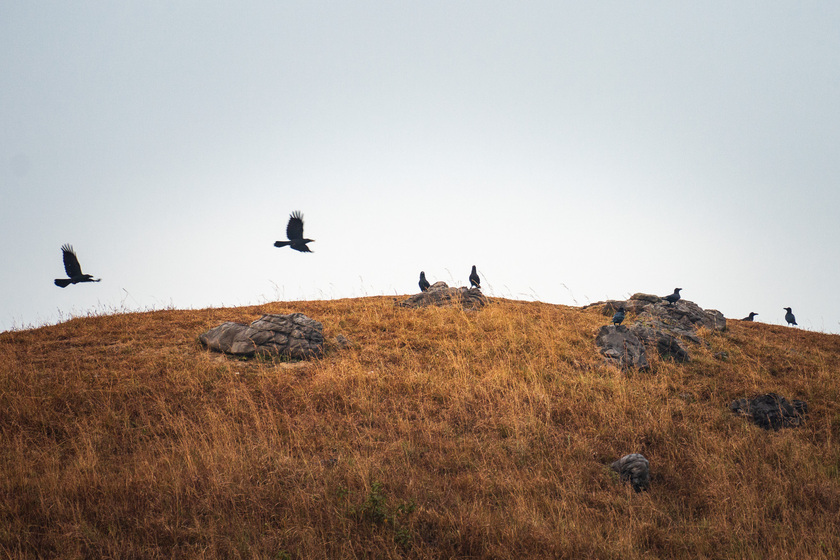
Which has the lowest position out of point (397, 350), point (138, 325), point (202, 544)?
point (202, 544)

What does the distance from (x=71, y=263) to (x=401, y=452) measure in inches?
440

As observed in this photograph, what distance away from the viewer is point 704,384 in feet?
30.7

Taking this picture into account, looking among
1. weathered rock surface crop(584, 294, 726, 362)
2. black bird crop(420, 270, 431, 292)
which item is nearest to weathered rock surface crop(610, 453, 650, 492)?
weathered rock surface crop(584, 294, 726, 362)

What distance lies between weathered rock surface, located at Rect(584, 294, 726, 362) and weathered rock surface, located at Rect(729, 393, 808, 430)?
236cm

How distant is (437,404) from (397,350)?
112 inches

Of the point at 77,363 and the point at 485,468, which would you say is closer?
the point at 485,468

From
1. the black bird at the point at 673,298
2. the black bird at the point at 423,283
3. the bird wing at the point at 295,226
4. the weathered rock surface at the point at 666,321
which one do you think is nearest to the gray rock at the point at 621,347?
the weathered rock surface at the point at 666,321

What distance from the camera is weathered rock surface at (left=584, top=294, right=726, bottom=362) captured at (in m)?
11.0

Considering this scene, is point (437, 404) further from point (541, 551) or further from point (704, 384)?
point (704, 384)

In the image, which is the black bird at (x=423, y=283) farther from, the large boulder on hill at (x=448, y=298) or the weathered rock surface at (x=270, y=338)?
the weathered rock surface at (x=270, y=338)

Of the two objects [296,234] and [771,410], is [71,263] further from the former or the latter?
[771,410]

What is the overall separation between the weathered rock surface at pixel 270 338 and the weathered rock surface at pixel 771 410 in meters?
8.36

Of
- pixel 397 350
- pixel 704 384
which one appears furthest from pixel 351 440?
pixel 704 384

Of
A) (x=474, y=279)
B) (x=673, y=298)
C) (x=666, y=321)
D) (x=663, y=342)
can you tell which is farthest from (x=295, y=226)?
(x=673, y=298)
